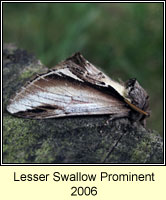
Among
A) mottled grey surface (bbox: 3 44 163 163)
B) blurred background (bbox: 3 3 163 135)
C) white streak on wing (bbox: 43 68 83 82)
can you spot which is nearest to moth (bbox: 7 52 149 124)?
white streak on wing (bbox: 43 68 83 82)

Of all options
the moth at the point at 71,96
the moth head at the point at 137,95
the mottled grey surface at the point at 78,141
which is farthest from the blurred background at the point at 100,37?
the mottled grey surface at the point at 78,141

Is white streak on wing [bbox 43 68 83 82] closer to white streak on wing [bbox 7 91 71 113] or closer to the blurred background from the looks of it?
white streak on wing [bbox 7 91 71 113]

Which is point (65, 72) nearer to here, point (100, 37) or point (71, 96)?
point (71, 96)

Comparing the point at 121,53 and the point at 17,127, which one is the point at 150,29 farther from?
the point at 17,127

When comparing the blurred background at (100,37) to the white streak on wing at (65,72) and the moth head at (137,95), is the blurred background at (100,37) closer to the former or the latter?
the moth head at (137,95)

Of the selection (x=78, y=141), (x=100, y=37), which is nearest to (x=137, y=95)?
(x=78, y=141)
